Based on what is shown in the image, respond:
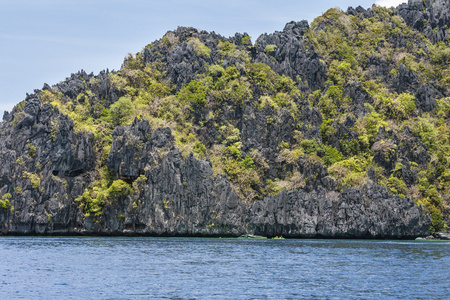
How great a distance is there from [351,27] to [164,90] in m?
66.7

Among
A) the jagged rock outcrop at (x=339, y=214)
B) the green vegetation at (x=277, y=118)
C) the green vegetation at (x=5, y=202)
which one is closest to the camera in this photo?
the jagged rock outcrop at (x=339, y=214)

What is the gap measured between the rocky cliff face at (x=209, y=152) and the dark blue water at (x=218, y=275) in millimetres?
33828

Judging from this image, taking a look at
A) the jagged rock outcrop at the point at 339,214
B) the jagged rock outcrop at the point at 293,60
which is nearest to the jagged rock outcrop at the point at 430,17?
the jagged rock outcrop at the point at 293,60

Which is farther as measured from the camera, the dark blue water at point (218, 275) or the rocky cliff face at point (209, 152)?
the rocky cliff face at point (209, 152)

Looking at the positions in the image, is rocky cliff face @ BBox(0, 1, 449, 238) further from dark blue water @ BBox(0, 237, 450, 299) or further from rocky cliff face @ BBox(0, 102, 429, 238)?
dark blue water @ BBox(0, 237, 450, 299)

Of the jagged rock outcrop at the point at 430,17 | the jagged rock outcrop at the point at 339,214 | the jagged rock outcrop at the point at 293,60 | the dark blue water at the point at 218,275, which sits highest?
the jagged rock outcrop at the point at 430,17

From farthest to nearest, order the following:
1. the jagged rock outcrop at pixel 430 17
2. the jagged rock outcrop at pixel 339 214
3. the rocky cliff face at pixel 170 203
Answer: the jagged rock outcrop at pixel 430 17
the rocky cliff face at pixel 170 203
the jagged rock outcrop at pixel 339 214

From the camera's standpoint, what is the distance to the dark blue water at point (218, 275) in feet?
115

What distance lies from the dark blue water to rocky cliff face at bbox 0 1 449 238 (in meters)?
33.8

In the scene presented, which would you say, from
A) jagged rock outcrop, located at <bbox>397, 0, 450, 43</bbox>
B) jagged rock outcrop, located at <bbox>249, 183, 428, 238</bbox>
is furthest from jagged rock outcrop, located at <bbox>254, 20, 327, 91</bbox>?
jagged rock outcrop, located at <bbox>249, 183, 428, 238</bbox>

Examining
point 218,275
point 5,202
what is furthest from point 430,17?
point 218,275

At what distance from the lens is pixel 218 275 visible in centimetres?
4328

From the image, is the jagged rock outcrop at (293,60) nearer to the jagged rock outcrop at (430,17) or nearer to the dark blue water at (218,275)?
the jagged rock outcrop at (430,17)

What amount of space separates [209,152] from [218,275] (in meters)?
72.9
